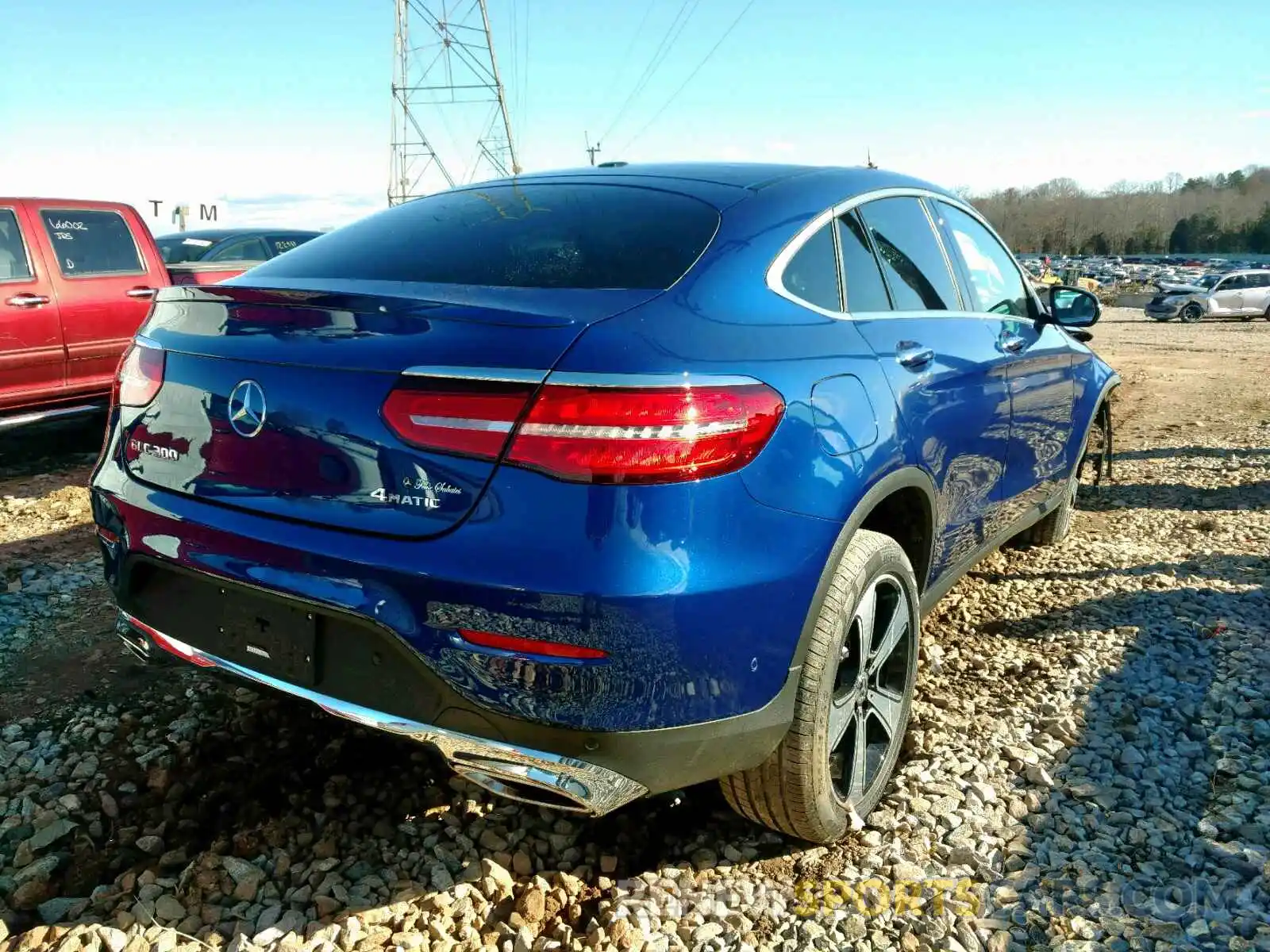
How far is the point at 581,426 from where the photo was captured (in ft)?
5.59

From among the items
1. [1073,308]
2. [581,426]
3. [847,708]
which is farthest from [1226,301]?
[581,426]

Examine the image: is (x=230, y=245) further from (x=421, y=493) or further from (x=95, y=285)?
(x=421, y=493)

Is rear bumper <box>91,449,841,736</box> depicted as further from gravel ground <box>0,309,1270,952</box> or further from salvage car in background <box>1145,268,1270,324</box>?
salvage car in background <box>1145,268,1270,324</box>

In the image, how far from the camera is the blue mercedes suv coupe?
1720 mm

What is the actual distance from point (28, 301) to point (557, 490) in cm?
605

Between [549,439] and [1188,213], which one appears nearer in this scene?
[549,439]

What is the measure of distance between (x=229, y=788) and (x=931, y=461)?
2.14 m

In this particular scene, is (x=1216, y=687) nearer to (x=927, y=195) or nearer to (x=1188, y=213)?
(x=927, y=195)

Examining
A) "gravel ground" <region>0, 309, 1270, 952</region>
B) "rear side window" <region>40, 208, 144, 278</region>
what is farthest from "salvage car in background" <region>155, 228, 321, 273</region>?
"gravel ground" <region>0, 309, 1270, 952</region>

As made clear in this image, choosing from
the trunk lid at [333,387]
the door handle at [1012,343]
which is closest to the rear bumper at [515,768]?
the trunk lid at [333,387]

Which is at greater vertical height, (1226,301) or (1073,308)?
(1073,308)

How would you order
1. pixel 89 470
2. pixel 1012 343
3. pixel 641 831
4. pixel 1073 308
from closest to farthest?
pixel 641 831 < pixel 1012 343 < pixel 1073 308 < pixel 89 470

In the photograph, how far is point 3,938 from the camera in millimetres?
2037

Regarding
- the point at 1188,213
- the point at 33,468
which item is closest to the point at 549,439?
the point at 33,468
